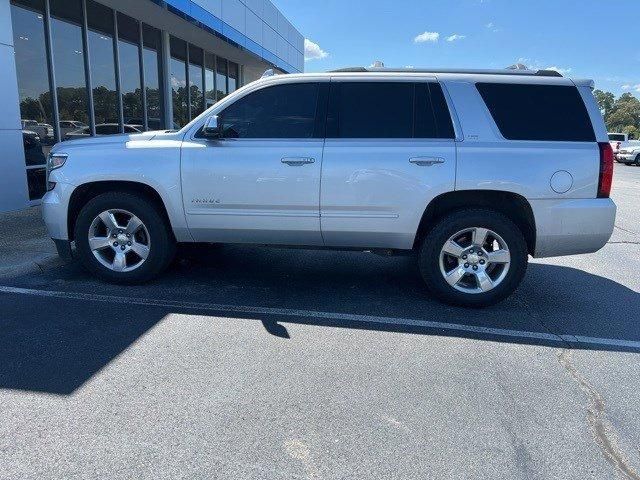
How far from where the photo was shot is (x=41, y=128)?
991cm

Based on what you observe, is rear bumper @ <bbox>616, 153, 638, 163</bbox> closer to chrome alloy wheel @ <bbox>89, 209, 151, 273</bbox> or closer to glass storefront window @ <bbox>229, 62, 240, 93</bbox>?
glass storefront window @ <bbox>229, 62, 240, 93</bbox>

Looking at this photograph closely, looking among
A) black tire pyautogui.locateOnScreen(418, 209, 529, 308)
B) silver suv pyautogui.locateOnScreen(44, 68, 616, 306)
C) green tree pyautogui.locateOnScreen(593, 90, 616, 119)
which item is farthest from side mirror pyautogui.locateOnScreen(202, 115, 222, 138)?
green tree pyautogui.locateOnScreen(593, 90, 616, 119)

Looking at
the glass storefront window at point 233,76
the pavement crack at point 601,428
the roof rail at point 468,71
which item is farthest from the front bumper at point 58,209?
the glass storefront window at point 233,76

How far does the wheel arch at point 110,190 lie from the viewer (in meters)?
5.04

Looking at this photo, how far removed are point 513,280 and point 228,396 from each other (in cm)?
279

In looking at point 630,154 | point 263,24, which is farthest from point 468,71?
point 630,154

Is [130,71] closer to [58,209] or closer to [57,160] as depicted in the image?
[57,160]

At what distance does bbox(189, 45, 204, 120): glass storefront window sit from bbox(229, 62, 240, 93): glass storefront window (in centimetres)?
321

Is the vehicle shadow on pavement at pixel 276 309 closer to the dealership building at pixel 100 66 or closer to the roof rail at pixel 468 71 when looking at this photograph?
the roof rail at pixel 468 71

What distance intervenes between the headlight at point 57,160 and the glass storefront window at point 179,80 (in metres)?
10.7

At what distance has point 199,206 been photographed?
4867mm

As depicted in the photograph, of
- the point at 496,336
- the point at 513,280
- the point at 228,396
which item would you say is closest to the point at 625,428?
the point at 496,336

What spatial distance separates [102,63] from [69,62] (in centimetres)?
124

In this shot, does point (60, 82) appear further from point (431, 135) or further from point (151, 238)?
point (431, 135)
